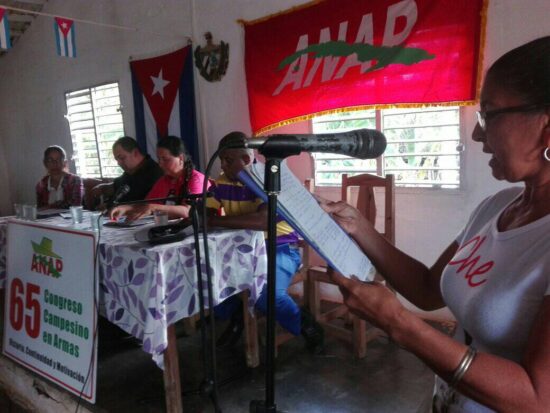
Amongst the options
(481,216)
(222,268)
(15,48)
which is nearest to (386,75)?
(222,268)

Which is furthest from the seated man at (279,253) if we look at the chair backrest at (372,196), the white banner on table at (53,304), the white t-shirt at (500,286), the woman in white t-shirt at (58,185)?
the woman in white t-shirt at (58,185)

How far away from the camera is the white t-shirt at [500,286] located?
2.17 feet

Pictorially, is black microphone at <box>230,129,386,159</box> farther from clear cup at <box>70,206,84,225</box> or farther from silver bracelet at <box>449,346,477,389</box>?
clear cup at <box>70,206,84,225</box>

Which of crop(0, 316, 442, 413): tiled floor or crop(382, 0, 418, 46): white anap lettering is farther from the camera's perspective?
crop(382, 0, 418, 46): white anap lettering

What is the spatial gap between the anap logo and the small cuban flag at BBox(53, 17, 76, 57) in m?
2.06

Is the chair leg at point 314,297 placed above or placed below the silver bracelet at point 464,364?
below

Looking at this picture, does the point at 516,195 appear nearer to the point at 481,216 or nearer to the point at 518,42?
the point at 481,216

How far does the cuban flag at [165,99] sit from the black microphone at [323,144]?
118 inches

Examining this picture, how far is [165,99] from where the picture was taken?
12.8ft

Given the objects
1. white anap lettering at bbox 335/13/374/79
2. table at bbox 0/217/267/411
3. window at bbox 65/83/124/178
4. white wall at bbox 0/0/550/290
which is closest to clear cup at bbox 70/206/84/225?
table at bbox 0/217/267/411

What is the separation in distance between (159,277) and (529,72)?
1368 millimetres

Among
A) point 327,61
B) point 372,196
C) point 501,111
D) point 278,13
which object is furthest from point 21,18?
point 501,111

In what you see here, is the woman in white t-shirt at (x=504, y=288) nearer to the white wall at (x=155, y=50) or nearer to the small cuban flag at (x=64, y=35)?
the white wall at (x=155, y=50)

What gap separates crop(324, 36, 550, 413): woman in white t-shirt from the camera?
601 mm
